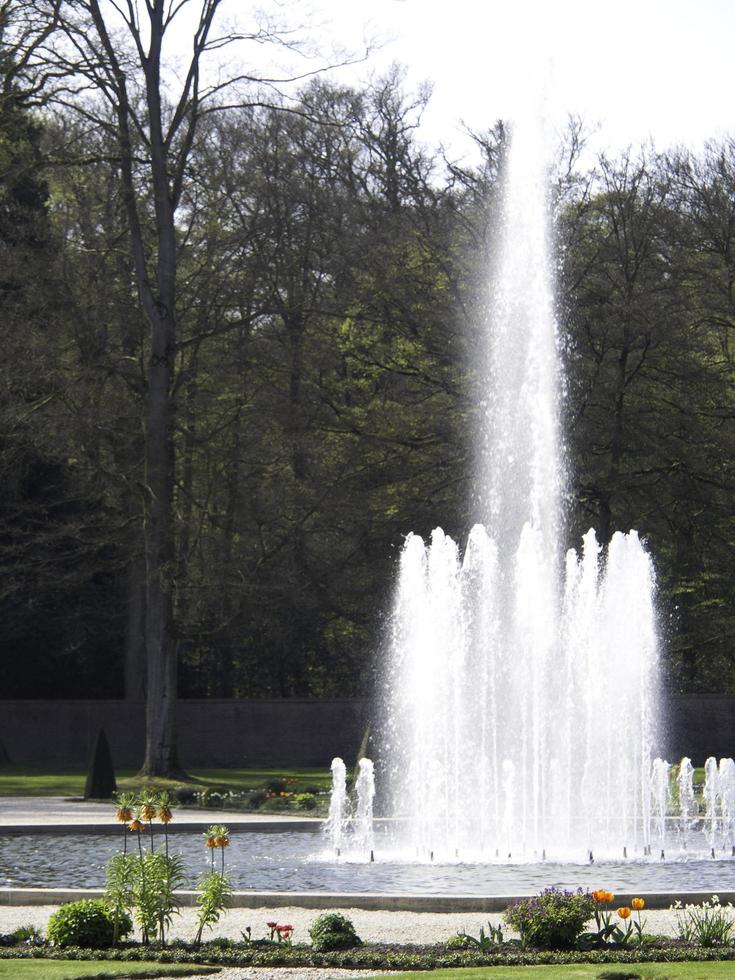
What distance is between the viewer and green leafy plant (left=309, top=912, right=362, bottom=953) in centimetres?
1057

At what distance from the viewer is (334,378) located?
37.7 meters

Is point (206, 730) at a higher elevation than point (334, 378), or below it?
below

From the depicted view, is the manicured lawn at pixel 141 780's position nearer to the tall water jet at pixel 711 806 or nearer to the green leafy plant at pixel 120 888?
the tall water jet at pixel 711 806

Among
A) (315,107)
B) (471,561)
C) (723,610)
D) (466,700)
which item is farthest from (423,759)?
(315,107)

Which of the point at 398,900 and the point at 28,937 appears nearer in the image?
the point at 28,937

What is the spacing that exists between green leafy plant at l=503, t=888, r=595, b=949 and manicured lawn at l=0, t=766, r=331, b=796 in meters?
13.7

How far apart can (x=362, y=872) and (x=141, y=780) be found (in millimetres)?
12685

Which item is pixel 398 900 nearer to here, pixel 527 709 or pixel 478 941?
pixel 478 941

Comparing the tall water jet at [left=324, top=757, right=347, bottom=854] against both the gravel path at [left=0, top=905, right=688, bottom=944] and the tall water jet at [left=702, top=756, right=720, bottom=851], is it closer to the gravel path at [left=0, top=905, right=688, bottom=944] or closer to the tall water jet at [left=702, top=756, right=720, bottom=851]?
the tall water jet at [left=702, top=756, right=720, bottom=851]

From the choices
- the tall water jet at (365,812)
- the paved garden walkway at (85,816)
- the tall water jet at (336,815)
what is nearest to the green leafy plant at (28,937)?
the tall water jet at (365,812)

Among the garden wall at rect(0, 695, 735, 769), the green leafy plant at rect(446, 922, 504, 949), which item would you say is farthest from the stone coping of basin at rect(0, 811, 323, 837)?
the garden wall at rect(0, 695, 735, 769)

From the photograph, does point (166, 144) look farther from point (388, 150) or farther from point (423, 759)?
point (423, 759)

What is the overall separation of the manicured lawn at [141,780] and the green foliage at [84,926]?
13.4 meters

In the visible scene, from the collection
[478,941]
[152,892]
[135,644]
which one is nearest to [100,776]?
[135,644]
